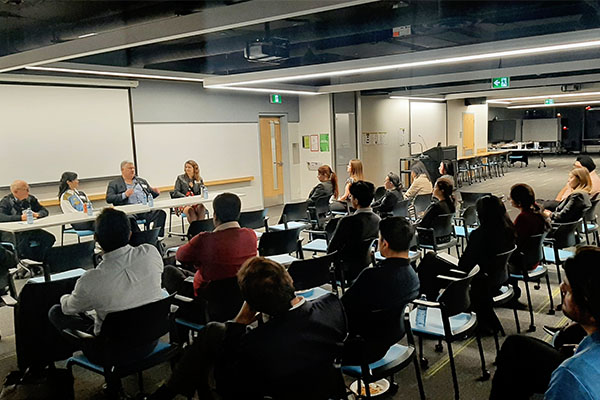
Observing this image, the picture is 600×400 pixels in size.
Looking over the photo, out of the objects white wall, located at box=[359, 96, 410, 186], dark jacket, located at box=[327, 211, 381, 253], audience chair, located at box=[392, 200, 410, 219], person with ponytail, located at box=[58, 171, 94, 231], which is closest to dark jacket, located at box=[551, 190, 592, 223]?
audience chair, located at box=[392, 200, 410, 219]

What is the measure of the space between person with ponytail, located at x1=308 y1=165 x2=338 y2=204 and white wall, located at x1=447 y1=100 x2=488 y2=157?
32.2 ft

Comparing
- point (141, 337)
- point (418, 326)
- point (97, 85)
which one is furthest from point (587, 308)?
point (97, 85)

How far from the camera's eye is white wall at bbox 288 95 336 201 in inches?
449

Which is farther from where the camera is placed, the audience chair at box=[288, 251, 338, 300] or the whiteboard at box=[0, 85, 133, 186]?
the whiteboard at box=[0, 85, 133, 186]

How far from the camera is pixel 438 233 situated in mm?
5059

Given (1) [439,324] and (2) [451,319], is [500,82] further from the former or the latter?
(1) [439,324]

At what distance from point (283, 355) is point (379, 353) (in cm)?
79

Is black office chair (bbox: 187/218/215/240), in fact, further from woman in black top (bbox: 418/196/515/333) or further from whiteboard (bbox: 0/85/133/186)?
whiteboard (bbox: 0/85/133/186)

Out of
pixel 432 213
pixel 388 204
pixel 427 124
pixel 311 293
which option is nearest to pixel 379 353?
pixel 311 293

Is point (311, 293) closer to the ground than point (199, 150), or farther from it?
closer to the ground

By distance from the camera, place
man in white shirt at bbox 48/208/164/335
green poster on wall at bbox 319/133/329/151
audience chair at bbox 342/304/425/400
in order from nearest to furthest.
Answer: audience chair at bbox 342/304/425/400, man in white shirt at bbox 48/208/164/335, green poster on wall at bbox 319/133/329/151

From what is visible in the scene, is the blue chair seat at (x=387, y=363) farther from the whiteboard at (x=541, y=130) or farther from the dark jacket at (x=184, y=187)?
the whiteboard at (x=541, y=130)

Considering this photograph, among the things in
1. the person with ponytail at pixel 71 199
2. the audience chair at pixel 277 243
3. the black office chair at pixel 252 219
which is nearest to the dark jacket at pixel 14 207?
the person with ponytail at pixel 71 199

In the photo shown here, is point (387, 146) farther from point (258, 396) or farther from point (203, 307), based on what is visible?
point (258, 396)
